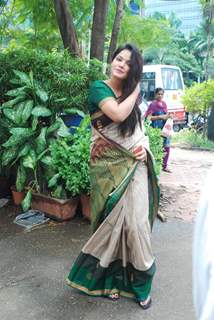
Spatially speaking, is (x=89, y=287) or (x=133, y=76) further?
(x=89, y=287)

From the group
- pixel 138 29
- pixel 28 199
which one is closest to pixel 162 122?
pixel 138 29

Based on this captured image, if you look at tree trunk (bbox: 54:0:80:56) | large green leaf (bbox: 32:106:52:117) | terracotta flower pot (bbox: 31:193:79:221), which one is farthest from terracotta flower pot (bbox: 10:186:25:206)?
tree trunk (bbox: 54:0:80:56)

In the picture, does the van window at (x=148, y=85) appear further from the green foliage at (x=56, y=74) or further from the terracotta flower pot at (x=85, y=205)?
the terracotta flower pot at (x=85, y=205)

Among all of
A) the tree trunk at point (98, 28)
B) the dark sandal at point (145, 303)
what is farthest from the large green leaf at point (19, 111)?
the dark sandal at point (145, 303)

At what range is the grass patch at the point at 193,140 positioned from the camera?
9.66 meters

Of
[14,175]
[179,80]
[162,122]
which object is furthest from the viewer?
[179,80]

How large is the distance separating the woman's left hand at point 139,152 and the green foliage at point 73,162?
4.51ft

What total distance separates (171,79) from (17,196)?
10881mm

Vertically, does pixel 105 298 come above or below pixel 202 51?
below

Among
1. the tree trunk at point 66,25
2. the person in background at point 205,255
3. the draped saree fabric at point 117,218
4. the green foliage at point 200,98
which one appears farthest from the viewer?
the green foliage at point 200,98

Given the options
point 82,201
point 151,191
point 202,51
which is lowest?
point 82,201

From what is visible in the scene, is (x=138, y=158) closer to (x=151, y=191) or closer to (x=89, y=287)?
(x=151, y=191)

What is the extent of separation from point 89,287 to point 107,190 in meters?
0.74

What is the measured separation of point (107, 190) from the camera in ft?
8.75
